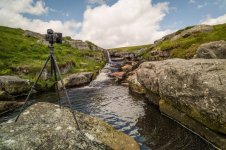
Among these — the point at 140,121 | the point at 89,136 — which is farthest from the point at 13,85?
the point at 89,136

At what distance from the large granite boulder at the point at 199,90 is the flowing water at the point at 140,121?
1364 millimetres

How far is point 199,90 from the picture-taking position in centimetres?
1046

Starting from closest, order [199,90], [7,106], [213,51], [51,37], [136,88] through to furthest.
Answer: [51,37] → [199,90] → [7,106] → [213,51] → [136,88]

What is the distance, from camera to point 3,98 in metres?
20.5

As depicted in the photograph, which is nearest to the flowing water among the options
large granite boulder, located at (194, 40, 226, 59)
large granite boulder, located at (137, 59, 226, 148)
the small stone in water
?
large granite boulder, located at (137, 59, 226, 148)

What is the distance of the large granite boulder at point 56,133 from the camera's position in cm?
762

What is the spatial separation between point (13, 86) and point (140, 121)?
18008mm

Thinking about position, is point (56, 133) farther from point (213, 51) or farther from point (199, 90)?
point (213, 51)

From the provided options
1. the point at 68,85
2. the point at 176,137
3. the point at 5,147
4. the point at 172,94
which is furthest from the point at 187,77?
the point at 68,85

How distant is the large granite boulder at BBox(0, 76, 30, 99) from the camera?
23.1 m

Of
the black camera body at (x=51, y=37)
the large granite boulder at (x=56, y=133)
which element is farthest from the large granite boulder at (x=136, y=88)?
the black camera body at (x=51, y=37)

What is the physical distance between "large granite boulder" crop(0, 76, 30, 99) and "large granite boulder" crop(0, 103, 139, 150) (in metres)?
16.2

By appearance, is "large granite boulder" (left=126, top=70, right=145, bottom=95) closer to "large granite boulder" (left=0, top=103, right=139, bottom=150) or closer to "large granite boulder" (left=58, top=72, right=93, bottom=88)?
"large granite boulder" (left=58, top=72, right=93, bottom=88)

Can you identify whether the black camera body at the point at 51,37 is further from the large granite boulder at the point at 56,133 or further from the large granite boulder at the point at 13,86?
the large granite boulder at the point at 13,86
